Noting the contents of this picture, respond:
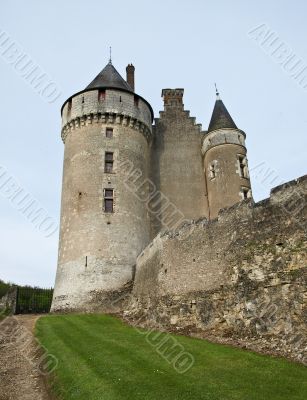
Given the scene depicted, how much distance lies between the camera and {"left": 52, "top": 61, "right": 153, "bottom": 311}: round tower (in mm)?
20484

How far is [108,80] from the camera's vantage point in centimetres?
2544

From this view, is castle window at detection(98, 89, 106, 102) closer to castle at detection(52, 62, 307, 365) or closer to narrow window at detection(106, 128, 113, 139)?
castle at detection(52, 62, 307, 365)

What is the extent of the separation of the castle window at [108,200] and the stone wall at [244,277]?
6.72 m

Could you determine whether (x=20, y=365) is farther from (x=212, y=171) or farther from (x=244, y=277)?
(x=212, y=171)

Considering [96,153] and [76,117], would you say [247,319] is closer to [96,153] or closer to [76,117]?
[96,153]

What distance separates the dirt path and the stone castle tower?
200 inches

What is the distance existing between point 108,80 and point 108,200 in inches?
333

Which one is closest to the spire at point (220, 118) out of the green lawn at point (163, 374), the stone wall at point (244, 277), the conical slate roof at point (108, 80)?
the conical slate roof at point (108, 80)

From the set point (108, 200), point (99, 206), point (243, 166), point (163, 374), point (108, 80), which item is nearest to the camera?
point (163, 374)

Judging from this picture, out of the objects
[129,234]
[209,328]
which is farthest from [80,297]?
[209,328]

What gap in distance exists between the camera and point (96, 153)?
76.1 ft

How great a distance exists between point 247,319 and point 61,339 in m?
6.31

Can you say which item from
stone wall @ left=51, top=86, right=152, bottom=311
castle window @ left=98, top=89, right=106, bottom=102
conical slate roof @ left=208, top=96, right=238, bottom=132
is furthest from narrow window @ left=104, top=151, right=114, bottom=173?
conical slate roof @ left=208, top=96, right=238, bottom=132

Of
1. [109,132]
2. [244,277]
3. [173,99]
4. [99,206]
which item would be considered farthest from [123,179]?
[244,277]
